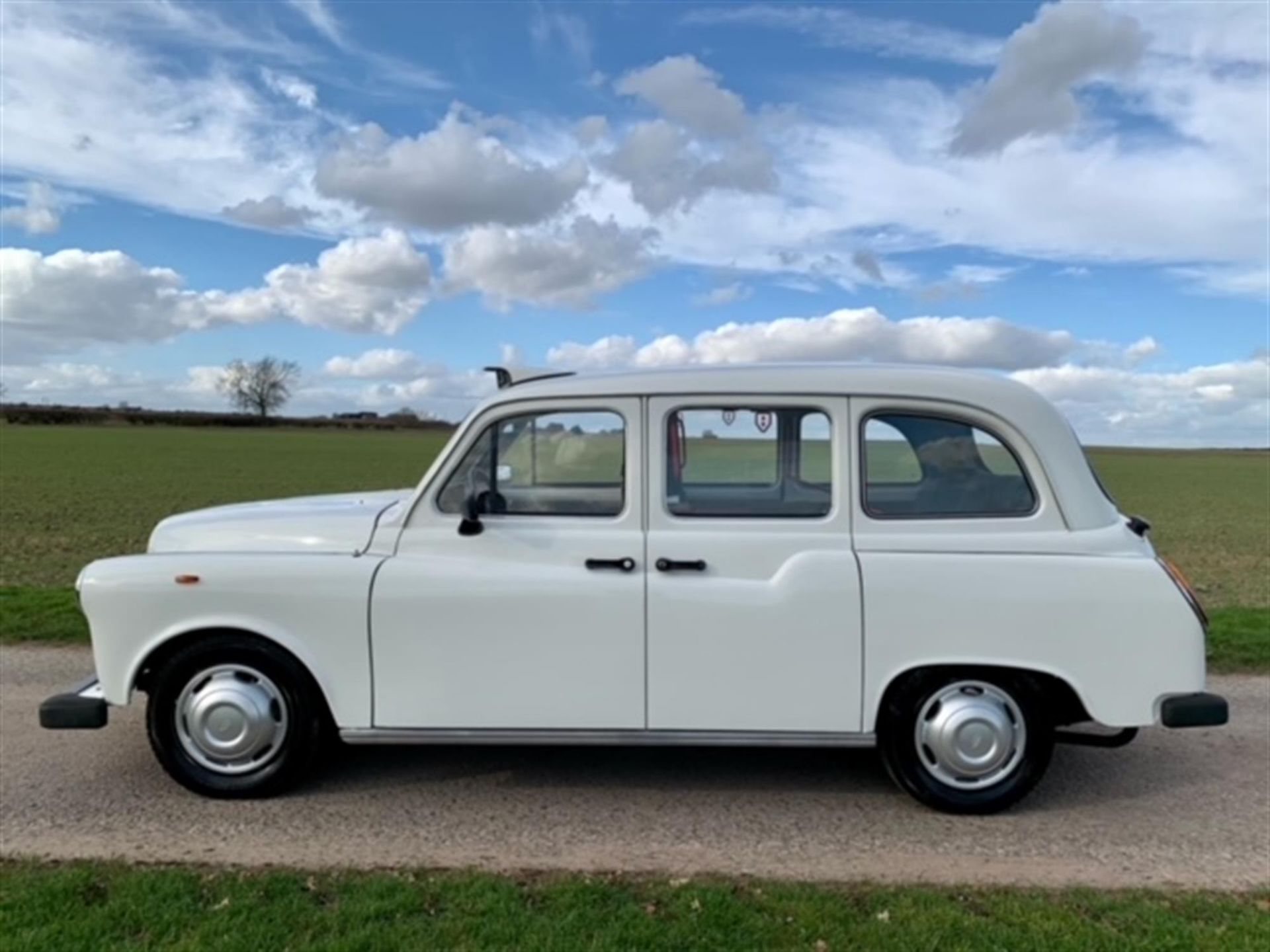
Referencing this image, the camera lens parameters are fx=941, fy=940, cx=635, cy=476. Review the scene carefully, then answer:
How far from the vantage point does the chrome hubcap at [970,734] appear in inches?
159

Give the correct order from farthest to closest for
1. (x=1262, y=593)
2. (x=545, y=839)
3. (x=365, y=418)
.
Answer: (x=365, y=418) → (x=1262, y=593) → (x=545, y=839)

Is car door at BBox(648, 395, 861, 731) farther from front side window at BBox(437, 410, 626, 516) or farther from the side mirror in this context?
the side mirror

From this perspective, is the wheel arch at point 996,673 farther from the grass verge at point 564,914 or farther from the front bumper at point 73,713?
the front bumper at point 73,713

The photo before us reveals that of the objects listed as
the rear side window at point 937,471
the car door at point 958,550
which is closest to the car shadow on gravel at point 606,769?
the car door at point 958,550

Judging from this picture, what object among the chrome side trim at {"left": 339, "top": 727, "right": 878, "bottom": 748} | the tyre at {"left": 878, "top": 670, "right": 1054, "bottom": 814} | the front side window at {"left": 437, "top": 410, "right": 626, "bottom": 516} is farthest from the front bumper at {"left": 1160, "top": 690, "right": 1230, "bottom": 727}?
the front side window at {"left": 437, "top": 410, "right": 626, "bottom": 516}

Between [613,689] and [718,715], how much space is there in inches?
18.2

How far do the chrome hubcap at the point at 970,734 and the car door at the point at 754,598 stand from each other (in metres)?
0.35

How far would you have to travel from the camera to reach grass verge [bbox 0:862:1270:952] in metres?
3.02

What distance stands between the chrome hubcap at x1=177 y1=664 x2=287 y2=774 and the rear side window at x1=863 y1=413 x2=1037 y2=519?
2801 millimetres

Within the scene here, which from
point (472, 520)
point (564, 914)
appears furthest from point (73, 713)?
point (564, 914)

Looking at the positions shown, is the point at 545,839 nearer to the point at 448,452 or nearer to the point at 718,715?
the point at 718,715

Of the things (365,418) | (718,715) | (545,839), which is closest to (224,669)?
(545,839)

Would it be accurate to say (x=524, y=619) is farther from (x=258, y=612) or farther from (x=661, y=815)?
(x=258, y=612)

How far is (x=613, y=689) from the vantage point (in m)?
4.04
